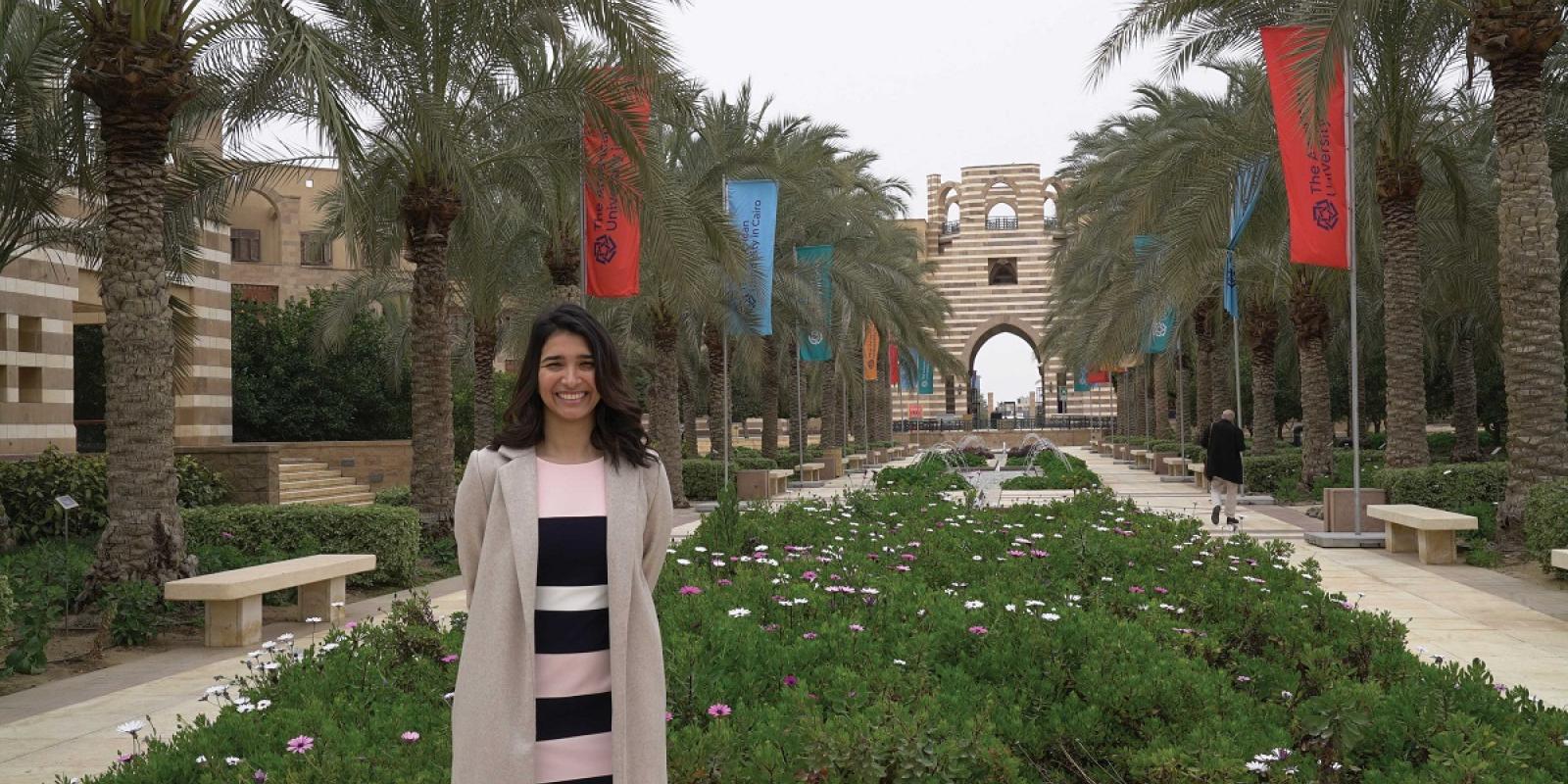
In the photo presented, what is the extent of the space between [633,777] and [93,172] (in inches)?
481

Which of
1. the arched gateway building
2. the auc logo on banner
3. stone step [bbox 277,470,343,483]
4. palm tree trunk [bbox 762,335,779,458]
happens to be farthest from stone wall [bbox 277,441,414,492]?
the arched gateway building

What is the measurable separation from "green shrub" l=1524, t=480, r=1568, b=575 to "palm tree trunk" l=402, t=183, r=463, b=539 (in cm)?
1001

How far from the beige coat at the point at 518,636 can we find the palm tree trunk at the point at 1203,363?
2772 centimetres

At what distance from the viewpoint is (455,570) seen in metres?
13.0

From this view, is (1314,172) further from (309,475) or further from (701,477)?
(309,475)

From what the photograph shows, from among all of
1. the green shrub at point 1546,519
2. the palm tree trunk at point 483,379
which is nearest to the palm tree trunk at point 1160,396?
the palm tree trunk at point 483,379

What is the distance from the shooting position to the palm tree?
39.4 feet

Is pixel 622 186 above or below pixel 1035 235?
below

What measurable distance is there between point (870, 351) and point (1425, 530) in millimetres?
20211

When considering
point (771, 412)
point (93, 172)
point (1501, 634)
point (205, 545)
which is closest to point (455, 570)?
point (205, 545)

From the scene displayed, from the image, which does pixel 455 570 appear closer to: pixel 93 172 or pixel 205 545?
pixel 205 545

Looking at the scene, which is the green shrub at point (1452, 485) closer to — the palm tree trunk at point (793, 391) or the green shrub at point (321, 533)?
the green shrub at point (321, 533)

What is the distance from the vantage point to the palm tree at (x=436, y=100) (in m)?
12.0

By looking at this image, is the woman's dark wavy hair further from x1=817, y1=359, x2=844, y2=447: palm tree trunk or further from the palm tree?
x1=817, y1=359, x2=844, y2=447: palm tree trunk
